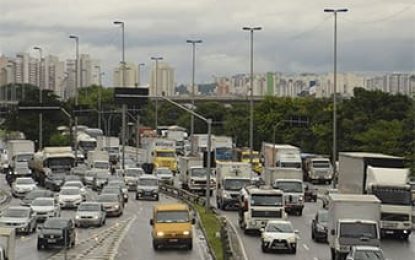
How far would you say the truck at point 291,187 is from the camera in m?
58.7

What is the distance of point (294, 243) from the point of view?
39781 mm

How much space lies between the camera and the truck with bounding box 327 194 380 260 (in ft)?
120

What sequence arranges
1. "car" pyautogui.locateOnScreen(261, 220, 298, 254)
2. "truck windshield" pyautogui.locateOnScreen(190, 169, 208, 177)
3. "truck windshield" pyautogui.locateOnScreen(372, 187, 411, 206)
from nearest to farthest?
"car" pyautogui.locateOnScreen(261, 220, 298, 254), "truck windshield" pyautogui.locateOnScreen(372, 187, 411, 206), "truck windshield" pyautogui.locateOnScreen(190, 169, 208, 177)

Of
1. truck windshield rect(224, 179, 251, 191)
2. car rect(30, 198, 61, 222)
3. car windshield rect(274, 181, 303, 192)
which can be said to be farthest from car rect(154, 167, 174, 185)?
car rect(30, 198, 61, 222)

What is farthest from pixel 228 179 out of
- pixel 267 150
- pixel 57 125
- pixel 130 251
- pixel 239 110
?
pixel 239 110

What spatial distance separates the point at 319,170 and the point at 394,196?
45.7 m

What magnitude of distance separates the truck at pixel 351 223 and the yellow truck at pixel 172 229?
228 inches

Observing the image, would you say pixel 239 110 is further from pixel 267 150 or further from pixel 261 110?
pixel 267 150

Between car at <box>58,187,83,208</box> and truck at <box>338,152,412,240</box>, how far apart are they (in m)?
20.0

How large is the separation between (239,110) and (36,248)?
427ft

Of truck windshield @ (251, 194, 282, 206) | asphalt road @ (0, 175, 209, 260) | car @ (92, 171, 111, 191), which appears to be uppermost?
truck windshield @ (251, 194, 282, 206)

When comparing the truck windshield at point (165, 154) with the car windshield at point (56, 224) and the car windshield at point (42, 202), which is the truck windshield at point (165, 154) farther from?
the car windshield at point (56, 224)

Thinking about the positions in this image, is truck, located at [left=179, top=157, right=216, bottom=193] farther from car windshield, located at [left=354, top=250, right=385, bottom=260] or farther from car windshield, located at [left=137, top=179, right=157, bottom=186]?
car windshield, located at [left=354, top=250, right=385, bottom=260]

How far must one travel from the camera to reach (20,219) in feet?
154
